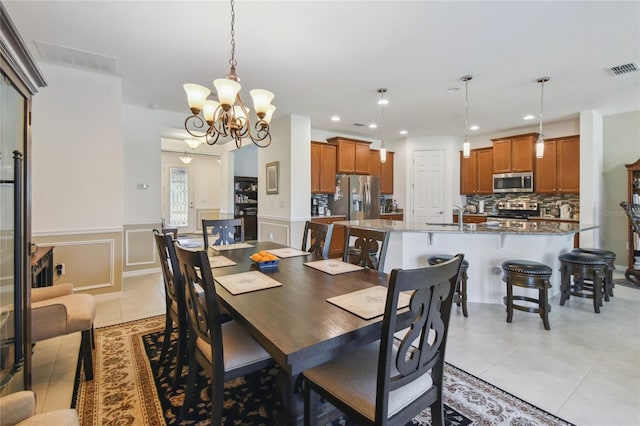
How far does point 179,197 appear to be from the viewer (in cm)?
969

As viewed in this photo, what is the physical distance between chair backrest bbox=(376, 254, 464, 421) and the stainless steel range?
5895 mm

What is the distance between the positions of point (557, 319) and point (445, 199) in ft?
13.8

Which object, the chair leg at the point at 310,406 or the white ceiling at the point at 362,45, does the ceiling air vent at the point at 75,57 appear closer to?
the white ceiling at the point at 362,45

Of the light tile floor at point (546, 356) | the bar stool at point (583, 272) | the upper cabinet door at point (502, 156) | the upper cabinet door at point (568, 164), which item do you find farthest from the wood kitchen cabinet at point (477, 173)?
the light tile floor at point (546, 356)

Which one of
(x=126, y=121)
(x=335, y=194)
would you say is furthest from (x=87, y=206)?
(x=335, y=194)

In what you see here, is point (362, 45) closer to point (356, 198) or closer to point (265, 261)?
point (265, 261)

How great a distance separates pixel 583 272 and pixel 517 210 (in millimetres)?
3236

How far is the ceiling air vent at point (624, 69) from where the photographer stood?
10.7ft

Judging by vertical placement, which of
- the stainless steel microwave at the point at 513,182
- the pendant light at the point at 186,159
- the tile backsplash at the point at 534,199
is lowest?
the tile backsplash at the point at 534,199

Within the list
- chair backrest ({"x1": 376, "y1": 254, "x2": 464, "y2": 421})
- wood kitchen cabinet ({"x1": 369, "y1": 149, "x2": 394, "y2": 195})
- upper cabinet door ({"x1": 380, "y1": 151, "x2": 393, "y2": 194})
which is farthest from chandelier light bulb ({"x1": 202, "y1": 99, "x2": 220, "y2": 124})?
upper cabinet door ({"x1": 380, "y1": 151, "x2": 393, "y2": 194})

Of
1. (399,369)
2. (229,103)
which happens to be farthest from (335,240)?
(399,369)

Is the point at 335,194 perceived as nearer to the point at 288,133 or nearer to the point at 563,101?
the point at 288,133

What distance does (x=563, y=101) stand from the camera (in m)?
4.39

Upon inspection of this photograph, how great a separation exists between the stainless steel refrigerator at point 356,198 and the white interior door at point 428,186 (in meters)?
1.20
